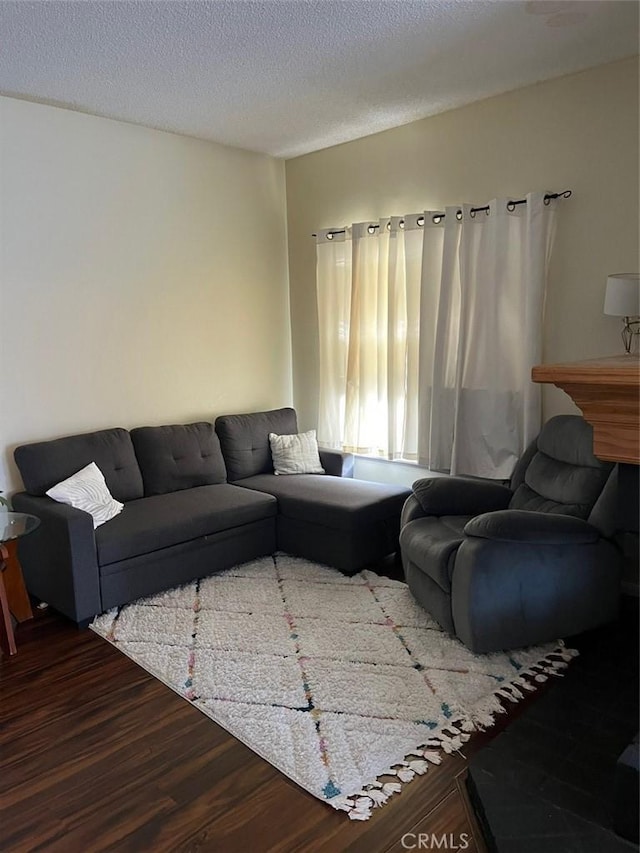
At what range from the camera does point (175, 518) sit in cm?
352

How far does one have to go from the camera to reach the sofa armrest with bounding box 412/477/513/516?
338 cm

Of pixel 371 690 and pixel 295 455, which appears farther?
pixel 295 455

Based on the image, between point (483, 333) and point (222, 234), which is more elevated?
point (222, 234)

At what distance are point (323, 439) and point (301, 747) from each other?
2952 mm

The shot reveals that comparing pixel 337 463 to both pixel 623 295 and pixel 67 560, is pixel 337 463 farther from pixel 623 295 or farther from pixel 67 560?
pixel 623 295

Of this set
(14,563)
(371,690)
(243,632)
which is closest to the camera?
(371,690)

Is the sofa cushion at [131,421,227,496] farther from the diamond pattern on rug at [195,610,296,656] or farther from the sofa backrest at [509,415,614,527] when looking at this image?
the sofa backrest at [509,415,614,527]

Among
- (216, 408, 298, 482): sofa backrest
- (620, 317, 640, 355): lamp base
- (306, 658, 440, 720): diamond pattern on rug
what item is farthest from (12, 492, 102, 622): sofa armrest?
(620, 317, 640, 355): lamp base

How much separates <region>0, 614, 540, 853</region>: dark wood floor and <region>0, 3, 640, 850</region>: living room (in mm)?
215

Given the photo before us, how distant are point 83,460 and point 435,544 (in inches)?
81.6

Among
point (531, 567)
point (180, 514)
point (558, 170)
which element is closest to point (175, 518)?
point (180, 514)

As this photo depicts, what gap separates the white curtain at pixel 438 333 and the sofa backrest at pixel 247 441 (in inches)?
21.9

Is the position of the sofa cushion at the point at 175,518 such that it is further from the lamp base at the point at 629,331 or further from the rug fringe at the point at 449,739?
the lamp base at the point at 629,331

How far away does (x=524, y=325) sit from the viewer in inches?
145
